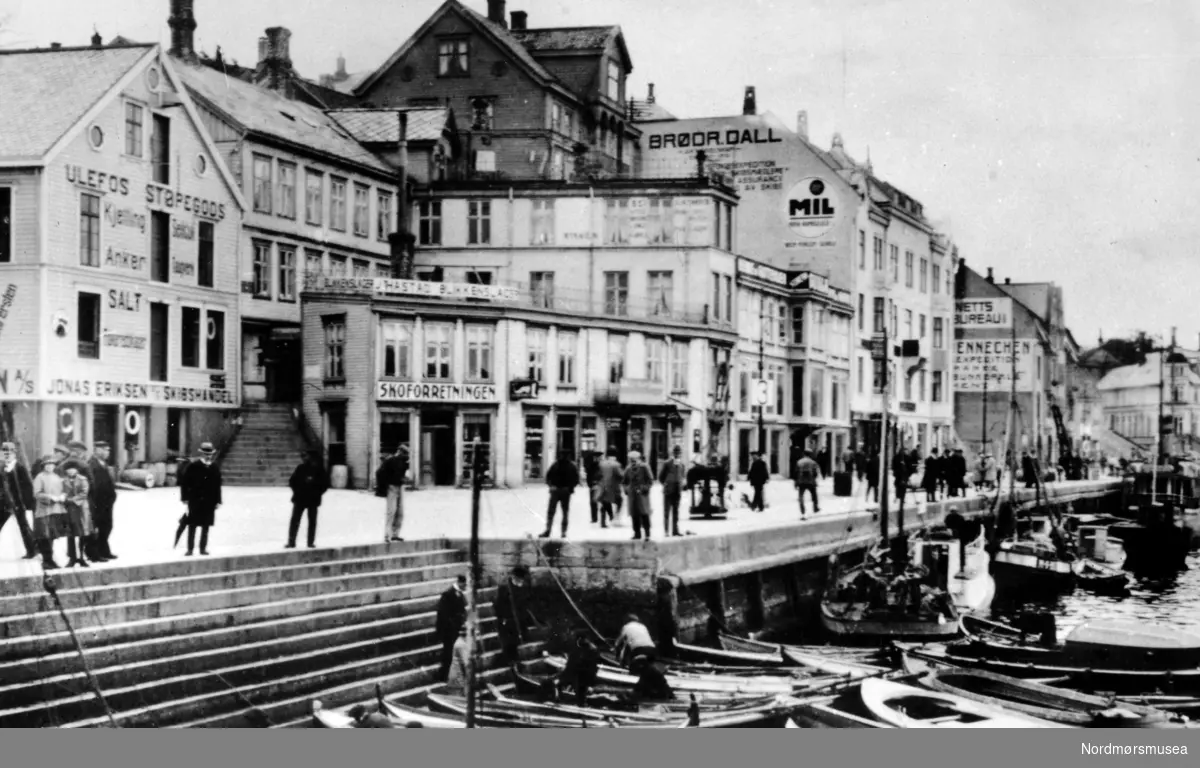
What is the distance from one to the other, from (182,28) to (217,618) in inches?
184

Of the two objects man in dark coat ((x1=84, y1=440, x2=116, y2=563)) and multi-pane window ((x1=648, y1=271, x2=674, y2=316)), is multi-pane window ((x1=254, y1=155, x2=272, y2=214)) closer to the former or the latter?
man in dark coat ((x1=84, y1=440, x2=116, y2=563))

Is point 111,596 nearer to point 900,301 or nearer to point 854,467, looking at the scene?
point 900,301

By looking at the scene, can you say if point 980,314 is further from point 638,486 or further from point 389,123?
point 389,123

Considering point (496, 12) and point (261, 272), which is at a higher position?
point (496, 12)

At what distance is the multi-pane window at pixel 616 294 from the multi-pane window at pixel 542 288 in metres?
0.53

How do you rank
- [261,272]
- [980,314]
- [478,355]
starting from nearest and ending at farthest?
[261,272], [478,355], [980,314]

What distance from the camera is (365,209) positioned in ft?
46.5

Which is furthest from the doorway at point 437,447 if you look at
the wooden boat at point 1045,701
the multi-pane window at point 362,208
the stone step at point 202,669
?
the wooden boat at point 1045,701

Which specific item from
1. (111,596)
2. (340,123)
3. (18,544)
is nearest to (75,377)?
(18,544)

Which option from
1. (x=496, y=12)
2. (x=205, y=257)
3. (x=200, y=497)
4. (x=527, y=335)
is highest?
(x=496, y=12)

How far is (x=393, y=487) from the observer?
1227 cm

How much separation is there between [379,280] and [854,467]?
9120mm

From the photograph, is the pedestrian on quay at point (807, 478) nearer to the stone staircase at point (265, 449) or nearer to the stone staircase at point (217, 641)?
the stone staircase at point (217, 641)

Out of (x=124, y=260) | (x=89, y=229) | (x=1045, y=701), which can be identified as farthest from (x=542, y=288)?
(x=1045, y=701)
